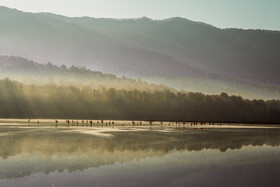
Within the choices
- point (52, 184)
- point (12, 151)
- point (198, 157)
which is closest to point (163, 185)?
point (52, 184)

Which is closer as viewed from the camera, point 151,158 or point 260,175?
point 260,175

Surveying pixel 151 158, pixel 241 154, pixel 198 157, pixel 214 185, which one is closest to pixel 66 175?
pixel 214 185

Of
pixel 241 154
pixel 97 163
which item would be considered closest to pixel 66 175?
pixel 97 163

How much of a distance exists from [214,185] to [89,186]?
8005 mm

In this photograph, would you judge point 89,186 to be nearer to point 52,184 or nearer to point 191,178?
point 52,184

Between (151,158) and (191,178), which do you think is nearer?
(191,178)

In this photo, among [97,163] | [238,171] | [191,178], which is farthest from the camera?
[97,163]

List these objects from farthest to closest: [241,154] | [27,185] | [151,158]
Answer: [241,154], [151,158], [27,185]

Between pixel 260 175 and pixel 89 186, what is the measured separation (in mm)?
13304

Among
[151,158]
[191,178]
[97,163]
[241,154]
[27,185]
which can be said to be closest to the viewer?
[27,185]

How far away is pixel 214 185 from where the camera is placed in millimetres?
27812

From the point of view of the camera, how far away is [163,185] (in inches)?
1083

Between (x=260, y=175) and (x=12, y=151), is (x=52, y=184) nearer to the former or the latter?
(x=260, y=175)

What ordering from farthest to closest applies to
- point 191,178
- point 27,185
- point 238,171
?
point 238,171 → point 191,178 → point 27,185
